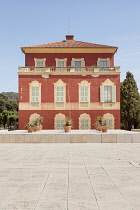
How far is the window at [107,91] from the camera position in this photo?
2767cm

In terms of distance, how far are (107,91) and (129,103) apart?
39.6 feet

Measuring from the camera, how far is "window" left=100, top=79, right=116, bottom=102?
90.8 ft

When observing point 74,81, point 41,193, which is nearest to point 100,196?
point 41,193

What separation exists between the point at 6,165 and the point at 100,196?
447cm

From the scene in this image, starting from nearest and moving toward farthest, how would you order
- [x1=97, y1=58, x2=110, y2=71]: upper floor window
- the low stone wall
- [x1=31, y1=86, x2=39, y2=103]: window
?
→ 1. the low stone wall
2. [x1=31, y1=86, x2=39, y2=103]: window
3. [x1=97, y1=58, x2=110, y2=71]: upper floor window

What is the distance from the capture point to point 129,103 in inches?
1527

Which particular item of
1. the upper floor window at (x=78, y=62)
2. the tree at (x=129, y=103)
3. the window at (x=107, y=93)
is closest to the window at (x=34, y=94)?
the upper floor window at (x=78, y=62)

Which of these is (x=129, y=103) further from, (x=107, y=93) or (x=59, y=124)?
(x=59, y=124)

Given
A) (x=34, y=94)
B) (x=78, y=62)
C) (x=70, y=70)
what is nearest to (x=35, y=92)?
(x=34, y=94)

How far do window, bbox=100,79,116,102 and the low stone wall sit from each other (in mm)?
11275

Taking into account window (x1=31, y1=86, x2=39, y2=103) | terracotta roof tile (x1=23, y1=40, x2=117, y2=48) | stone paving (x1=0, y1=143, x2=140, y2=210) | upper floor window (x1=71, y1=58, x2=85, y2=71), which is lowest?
stone paving (x1=0, y1=143, x2=140, y2=210)

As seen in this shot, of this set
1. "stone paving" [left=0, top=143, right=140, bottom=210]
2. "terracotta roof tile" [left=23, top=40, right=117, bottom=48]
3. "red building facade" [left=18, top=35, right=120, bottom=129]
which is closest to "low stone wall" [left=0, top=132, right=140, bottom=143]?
"stone paving" [left=0, top=143, right=140, bottom=210]

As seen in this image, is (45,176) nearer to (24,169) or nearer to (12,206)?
(24,169)

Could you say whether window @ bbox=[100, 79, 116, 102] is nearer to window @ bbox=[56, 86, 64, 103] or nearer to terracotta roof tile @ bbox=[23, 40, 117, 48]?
window @ bbox=[56, 86, 64, 103]
